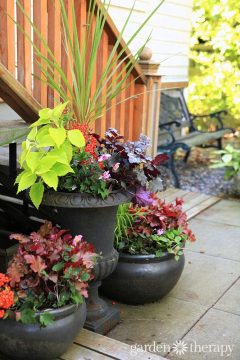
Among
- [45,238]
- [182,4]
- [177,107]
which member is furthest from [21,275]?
[182,4]

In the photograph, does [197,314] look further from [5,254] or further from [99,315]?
[5,254]

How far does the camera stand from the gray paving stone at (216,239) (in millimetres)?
3977

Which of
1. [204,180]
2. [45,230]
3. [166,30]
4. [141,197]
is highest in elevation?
[166,30]

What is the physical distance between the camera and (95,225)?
258 centimetres

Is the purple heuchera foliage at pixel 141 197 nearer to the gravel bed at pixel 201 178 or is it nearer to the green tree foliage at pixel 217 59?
the gravel bed at pixel 201 178

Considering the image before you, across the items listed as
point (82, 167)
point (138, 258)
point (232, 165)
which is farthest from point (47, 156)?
point (232, 165)

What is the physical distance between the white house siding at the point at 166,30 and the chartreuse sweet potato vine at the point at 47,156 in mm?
3665

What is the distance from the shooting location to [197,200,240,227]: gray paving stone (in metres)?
4.82

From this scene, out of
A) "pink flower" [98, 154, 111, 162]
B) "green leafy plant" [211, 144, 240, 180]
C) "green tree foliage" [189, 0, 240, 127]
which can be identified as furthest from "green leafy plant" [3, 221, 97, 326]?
"green tree foliage" [189, 0, 240, 127]

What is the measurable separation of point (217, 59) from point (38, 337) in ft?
24.0

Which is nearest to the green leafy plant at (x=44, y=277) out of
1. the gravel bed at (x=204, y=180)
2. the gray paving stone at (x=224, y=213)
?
the gray paving stone at (x=224, y=213)

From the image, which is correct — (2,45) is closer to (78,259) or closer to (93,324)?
(78,259)

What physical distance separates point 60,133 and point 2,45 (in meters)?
0.60

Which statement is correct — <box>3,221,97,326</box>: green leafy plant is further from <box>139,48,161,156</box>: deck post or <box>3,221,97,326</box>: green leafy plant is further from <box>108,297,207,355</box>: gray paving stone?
<box>139,48,161,156</box>: deck post
